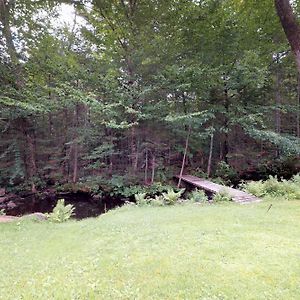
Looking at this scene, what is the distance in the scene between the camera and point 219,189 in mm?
9047

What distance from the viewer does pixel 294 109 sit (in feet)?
41.8

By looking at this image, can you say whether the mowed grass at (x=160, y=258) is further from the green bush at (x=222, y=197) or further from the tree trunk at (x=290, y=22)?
the tree trunk at (x=290, y=22)

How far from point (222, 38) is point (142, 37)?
11.3 ft

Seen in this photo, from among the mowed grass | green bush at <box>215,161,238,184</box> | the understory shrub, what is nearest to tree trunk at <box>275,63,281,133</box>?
green bush at <box>215,161,238,184</box>

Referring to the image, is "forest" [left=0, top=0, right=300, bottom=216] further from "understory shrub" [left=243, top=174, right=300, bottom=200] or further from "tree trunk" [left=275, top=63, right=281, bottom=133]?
"understory shrub" [left=243, top=174, right=300, bottom=200]

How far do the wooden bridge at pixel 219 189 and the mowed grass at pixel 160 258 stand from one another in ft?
5.34

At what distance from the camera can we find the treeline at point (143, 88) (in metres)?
11.2

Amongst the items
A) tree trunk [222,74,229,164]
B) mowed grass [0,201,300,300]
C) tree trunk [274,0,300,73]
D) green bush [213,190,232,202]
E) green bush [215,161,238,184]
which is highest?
tree trunk [274,0,300,73]

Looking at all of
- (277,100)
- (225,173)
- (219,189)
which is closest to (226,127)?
(225,173)

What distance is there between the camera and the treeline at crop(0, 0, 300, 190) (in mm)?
11195

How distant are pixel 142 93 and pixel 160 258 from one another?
8.19m

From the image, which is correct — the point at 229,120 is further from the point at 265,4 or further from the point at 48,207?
the point at 48,207

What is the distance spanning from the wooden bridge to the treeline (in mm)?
1097

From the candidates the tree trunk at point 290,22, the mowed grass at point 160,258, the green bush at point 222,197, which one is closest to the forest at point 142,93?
the green bush at point 222,197
